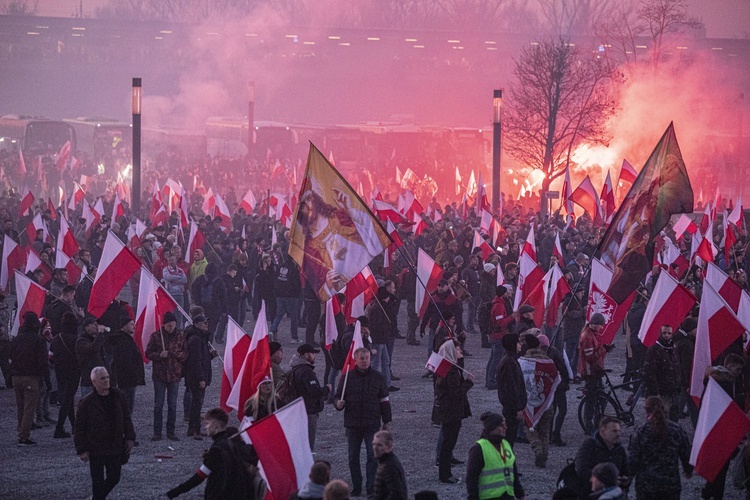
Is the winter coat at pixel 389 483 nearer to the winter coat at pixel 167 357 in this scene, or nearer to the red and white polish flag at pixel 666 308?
the winter coat at pixel 167 357

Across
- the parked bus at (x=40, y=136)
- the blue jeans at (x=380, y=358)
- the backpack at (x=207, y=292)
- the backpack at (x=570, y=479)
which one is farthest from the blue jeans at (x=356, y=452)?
the parked bus at (x=40, y=136)

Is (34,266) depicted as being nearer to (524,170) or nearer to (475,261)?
(475,261)

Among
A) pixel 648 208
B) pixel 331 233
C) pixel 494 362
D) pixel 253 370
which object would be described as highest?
pixel 648 208

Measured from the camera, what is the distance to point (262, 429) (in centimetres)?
751

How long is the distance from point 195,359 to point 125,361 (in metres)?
0.71

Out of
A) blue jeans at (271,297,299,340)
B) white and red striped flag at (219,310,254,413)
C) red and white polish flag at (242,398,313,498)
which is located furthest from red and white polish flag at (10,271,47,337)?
→ red and white polish flag at (242,398,313,498)

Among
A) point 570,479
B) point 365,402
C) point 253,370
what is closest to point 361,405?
point 365,402

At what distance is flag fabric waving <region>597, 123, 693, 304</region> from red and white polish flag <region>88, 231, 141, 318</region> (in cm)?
484

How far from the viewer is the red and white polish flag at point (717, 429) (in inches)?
337

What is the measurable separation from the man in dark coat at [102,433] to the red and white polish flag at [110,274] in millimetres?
3086

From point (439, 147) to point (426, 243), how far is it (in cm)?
2593

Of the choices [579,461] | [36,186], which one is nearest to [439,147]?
[36,186]

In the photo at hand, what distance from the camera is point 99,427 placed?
30.0 feet

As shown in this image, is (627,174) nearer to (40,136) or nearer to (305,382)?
(305,382)
